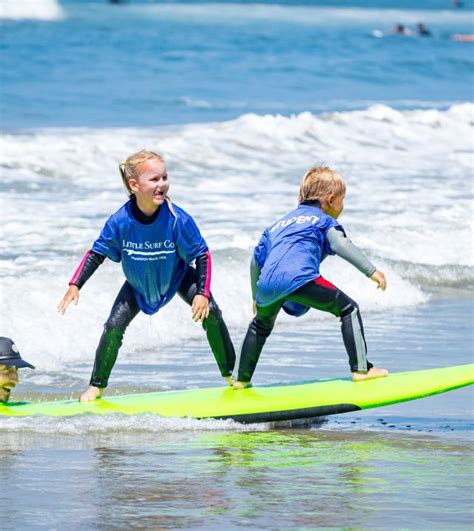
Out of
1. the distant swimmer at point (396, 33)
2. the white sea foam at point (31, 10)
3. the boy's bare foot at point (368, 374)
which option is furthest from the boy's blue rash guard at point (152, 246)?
the white sea foam at point (31, 10)

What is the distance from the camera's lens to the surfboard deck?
6535 millimetres

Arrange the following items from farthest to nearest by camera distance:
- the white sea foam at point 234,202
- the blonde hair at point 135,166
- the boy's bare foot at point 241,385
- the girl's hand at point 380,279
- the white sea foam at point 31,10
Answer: the white sea foam at point 31,10 < the white sea foam at point 234,202 < the boy's bare foot at point 241,385 < the blonde hair at point 135,166 < the girl's hand at point 380,279

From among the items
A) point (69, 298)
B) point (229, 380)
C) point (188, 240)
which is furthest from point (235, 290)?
point (69, 298)

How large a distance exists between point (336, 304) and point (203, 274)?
2.16 feet

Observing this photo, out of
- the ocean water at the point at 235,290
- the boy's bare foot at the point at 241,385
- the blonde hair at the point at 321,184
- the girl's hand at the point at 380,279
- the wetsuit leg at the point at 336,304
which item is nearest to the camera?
the ocean water at the point at 235,290

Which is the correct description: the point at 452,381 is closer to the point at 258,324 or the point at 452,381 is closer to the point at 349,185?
the point at 258,324

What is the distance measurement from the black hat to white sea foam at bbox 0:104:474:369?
4.57 feet

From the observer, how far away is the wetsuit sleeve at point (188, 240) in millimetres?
6492

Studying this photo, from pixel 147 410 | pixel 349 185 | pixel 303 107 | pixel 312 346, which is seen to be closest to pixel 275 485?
pixel 147 410

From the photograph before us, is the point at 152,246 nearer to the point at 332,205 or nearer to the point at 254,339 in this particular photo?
the point at 254,339

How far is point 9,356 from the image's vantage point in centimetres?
657

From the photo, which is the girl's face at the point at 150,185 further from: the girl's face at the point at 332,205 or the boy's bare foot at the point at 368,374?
the boy's bare foot at the point at 368,374

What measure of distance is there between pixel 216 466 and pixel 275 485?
41cm

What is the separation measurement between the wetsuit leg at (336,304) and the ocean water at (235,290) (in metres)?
0.43
